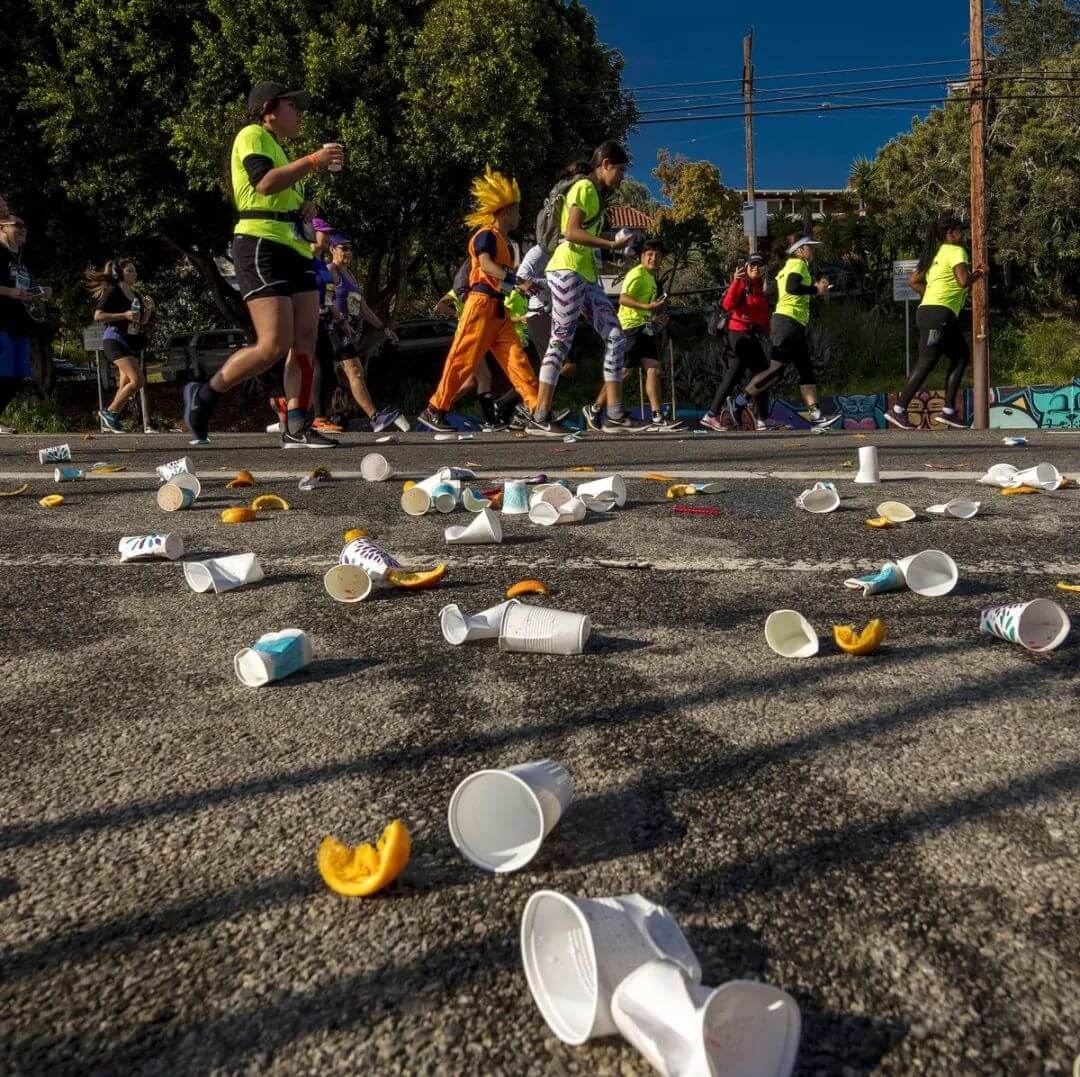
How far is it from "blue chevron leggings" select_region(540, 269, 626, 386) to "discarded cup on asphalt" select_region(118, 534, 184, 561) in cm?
517

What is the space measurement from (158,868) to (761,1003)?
762mm

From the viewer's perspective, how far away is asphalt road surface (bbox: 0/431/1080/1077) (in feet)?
3.09

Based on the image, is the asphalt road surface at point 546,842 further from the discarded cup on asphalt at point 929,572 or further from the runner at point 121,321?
the runner at point 121,321

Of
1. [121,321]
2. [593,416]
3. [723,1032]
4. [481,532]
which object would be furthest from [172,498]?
[121,321]

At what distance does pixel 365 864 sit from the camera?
119cm

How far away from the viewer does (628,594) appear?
2.53 meters

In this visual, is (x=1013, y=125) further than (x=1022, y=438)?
Yes

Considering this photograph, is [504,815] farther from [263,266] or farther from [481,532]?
[263,266]

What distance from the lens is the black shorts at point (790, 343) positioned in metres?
10.1

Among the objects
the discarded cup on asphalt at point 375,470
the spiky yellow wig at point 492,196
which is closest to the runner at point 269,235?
the discarded cup on asphalt at point 375,470

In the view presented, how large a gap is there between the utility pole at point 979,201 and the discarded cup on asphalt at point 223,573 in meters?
13.2

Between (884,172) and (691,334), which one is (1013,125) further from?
(691,334)

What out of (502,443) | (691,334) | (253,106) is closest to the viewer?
(253,106)

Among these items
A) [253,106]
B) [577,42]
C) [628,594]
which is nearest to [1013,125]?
[577,42]
